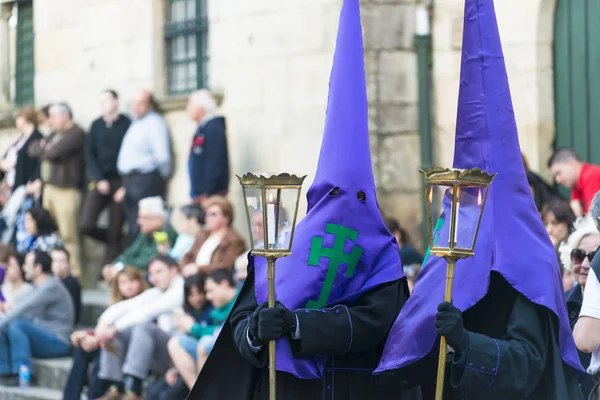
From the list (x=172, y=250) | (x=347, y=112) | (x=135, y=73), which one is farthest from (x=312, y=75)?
(x=347, y=112)

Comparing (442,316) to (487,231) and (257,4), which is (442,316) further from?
(257,4)

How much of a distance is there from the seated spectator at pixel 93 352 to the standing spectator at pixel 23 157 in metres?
4.52

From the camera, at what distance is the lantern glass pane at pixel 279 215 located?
17.4 ft

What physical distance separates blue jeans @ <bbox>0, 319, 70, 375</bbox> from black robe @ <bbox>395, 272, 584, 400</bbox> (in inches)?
285

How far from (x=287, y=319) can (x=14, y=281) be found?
776 centimetres

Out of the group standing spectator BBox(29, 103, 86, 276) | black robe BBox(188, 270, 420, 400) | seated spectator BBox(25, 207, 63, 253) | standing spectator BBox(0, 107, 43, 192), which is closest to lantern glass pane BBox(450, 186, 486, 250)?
black robe BBox(188, 270, 420, 400)

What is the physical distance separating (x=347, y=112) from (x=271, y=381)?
1.27 meters

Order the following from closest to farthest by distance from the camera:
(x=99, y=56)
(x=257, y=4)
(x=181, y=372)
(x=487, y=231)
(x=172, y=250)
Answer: (x=487, y=231) < (x=181, y=372) < (x=172, y=250) < (x=257, y=4) < (x=99, y=56)

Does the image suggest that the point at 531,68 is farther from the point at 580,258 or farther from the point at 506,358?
the point at 506,358

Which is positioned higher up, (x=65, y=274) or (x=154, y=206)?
(x=154, y=206)

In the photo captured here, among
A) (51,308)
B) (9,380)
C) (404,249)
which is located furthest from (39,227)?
(404,249)

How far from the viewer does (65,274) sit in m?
12.7

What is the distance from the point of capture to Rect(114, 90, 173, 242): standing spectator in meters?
13.8

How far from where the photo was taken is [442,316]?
4.88 metres
